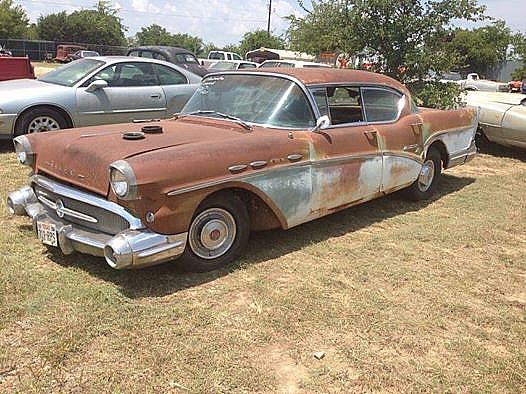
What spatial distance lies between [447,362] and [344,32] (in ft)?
33.5

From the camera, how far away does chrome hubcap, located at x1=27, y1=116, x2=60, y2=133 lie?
7.67m

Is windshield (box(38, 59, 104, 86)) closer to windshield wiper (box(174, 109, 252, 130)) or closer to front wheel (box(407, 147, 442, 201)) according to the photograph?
windshield wiper (box(174, 109, 252, 130))

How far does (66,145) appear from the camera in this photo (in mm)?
4180

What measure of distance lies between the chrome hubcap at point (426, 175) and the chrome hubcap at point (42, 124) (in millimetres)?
5022

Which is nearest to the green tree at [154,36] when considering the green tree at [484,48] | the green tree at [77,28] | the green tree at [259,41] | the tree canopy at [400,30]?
the green tree at [77,28]

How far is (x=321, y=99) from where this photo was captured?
506 centimetres

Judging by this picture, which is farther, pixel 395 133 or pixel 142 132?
pixel 395 133

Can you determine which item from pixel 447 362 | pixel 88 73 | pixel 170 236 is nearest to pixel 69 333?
pixel 170 236

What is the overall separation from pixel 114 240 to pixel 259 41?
6149 cm

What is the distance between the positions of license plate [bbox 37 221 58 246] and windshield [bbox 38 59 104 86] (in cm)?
449

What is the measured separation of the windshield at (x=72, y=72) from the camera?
8.18m

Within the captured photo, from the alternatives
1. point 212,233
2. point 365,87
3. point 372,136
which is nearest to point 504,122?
point 365,87

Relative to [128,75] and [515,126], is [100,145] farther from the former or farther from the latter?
[515,126]

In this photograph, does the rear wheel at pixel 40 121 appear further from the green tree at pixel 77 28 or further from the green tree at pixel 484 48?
the green tree at pixel 77 28
